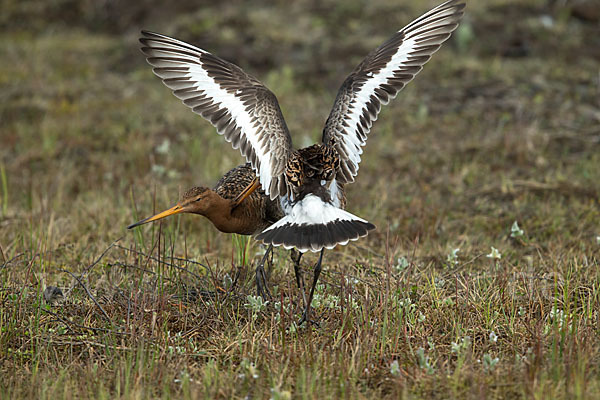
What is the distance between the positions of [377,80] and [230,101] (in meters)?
1.09

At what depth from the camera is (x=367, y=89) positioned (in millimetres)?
4953

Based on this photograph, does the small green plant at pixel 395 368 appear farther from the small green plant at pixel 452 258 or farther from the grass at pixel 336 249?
the small green plant at pixel 452 258

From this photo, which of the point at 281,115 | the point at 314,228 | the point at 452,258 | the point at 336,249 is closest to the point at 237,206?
the point at 281,115

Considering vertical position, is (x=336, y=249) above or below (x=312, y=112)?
below

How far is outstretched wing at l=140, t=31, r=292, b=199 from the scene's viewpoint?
15.3 ft

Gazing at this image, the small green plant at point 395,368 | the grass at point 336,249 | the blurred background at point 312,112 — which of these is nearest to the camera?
Answer: the small green plant at point 395,368

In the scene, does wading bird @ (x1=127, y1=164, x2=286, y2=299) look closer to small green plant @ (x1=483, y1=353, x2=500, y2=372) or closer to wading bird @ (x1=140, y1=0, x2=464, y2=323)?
wading bird @ (x1=140, y1=0, x2=464, y2=323)

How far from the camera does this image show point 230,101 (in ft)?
15.8

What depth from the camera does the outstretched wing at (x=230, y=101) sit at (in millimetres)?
4648

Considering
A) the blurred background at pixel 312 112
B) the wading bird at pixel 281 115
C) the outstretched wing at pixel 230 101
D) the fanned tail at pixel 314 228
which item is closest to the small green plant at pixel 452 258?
the blurred background at pixel 312 112

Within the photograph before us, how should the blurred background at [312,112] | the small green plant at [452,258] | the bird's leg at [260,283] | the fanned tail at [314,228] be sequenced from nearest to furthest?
the fanned tail at [314,228], the bird's leg at [260,283], the small green plant at [452,258], the blurred background at [312,112]

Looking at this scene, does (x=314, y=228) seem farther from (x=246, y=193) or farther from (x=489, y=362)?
(x=489, y=362)

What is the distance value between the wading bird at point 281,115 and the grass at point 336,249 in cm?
64

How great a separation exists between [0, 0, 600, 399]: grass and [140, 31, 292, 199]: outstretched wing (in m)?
0.75
